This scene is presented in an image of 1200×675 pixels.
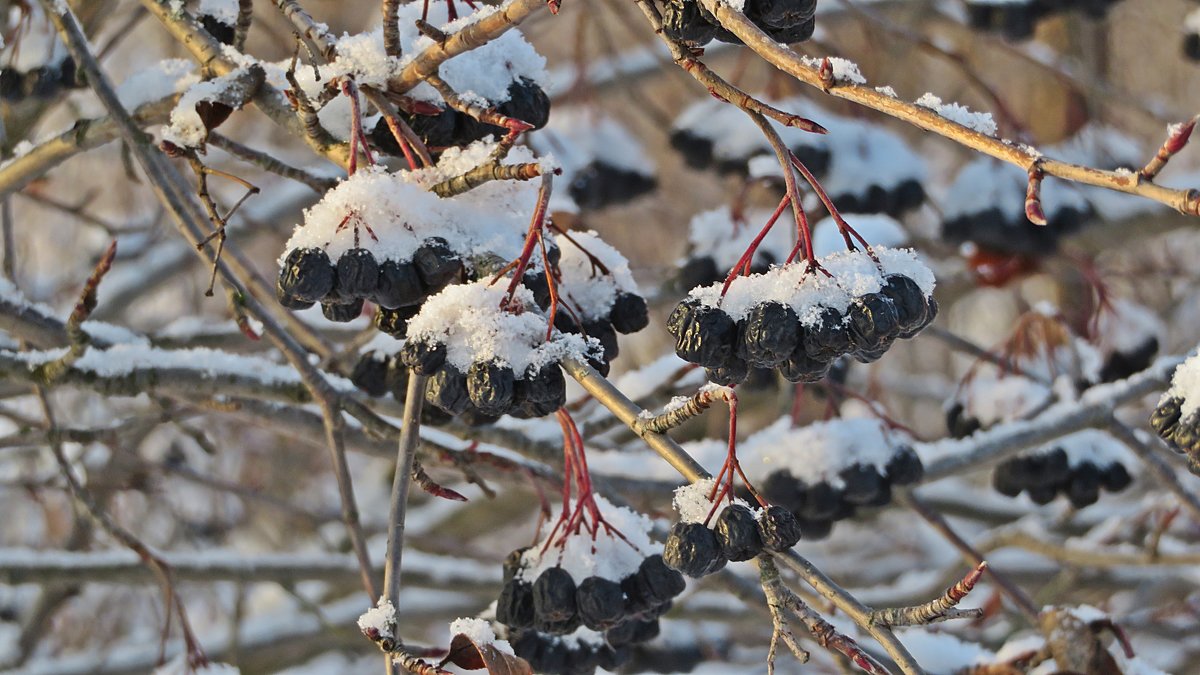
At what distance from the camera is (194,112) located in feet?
5.34

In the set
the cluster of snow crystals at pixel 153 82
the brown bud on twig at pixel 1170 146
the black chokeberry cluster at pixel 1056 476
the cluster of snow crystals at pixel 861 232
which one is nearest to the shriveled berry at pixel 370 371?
the cluster of snow crystals at pixel 153 82

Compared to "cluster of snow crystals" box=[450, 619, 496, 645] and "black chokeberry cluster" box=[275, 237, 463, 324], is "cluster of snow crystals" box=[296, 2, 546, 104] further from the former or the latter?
"cluster of snow crystals" box=[450, 619, 496, 645]

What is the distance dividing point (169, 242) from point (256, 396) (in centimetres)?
273

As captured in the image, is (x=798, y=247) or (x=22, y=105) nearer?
(x=798, y=247)

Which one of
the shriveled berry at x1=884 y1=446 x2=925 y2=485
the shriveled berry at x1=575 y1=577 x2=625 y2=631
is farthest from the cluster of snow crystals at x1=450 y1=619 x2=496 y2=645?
the shriveled berry at x1=884 y1=446 x2=925 y2=485

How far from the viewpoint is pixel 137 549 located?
2271 millimetres

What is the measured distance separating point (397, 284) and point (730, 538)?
0.48 meters

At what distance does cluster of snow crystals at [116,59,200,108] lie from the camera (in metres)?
1.89

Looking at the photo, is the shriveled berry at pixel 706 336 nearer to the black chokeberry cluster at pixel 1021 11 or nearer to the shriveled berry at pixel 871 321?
the shriveled berry at pixel 871 321

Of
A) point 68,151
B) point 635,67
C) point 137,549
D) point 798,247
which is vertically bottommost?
point 798,247

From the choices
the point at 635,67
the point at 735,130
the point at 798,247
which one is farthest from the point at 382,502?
the point at 798,247

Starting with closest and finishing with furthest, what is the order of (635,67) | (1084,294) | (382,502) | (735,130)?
(735,130)
(635,67)
(1084,294)
(382,502)

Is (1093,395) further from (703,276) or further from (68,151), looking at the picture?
(68,151)

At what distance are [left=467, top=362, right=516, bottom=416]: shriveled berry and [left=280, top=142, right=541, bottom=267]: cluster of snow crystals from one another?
19 cm
